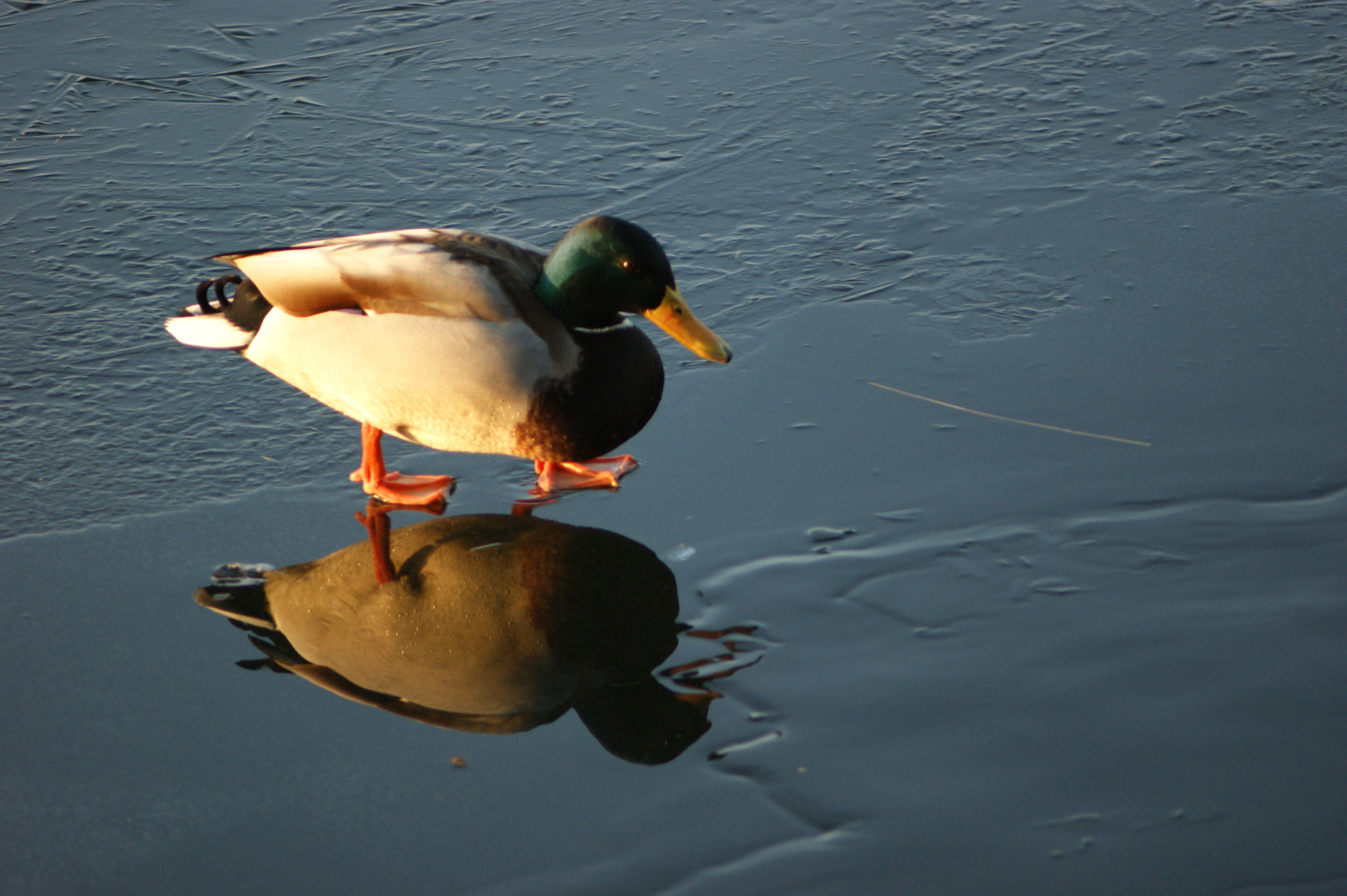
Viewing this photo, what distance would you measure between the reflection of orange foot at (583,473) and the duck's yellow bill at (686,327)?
355mm

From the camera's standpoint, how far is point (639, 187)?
14.5 ft

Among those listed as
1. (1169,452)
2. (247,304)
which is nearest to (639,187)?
(247,304)

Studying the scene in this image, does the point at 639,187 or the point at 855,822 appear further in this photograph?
the point at 639,187

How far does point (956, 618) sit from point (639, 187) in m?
2.34

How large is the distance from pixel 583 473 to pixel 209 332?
1.07 metres

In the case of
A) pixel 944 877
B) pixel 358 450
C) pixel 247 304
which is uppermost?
pixel 247 304

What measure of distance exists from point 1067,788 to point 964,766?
17 centimetres

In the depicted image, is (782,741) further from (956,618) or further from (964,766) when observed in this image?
(956,618)

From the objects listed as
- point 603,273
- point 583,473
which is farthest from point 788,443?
Answer: point 603,273

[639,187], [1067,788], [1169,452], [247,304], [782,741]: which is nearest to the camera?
[1067,788]

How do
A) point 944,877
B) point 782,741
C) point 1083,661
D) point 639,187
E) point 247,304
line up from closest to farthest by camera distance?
point 944,877
point 782,741
point 1083,661
point 247,304
point 639,187

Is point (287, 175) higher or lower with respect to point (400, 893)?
higher

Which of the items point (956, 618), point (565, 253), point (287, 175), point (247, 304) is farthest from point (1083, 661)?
point (287, 175)

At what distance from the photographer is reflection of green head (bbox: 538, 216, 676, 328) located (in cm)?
306
